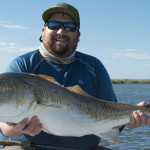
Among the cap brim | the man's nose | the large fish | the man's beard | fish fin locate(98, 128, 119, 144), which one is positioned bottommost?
fish fin locate(98, 128, 119, 144)

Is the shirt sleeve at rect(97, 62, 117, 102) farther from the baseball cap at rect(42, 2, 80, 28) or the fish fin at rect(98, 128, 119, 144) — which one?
the baseball cap at rect(42, 2, 80, 28)

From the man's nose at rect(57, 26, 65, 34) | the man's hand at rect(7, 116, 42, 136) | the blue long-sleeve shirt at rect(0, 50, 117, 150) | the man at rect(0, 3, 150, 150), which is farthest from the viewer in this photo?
the man's nose at rect(57, 26, 65, 34)

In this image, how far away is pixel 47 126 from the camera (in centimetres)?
450

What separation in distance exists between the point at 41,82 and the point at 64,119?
0.58 metres

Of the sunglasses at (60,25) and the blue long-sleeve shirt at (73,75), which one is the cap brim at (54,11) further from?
the blue long-sleeve shirt at (73,75)

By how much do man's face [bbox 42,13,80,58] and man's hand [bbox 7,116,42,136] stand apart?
1709 mm

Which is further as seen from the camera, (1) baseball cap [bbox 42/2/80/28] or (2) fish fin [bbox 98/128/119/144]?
(1) baseball cap [bbox 42/2/80/28]

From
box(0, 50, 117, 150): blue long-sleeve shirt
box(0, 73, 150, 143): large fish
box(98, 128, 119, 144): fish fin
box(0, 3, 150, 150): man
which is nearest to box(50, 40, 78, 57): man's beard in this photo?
box(0, 3, 150, 150): man

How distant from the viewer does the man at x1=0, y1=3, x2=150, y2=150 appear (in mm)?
5527

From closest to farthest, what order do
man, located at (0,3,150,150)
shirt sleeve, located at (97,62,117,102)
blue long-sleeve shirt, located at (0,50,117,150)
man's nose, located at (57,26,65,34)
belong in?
blue long-sleeve shirt, located at (0,50,117,150)
man, located at (0,3,150,150)
man's nose, located at (57,26,65,34)
shirt sleeve, located at (97,62,117,102)

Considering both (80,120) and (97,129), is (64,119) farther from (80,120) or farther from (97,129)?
(97,129)

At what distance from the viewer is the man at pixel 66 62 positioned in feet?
18.1

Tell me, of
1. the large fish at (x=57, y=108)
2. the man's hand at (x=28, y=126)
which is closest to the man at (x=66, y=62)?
the large fish at (x=57, y=108)

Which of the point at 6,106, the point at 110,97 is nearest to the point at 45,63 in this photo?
the point at 110,97
